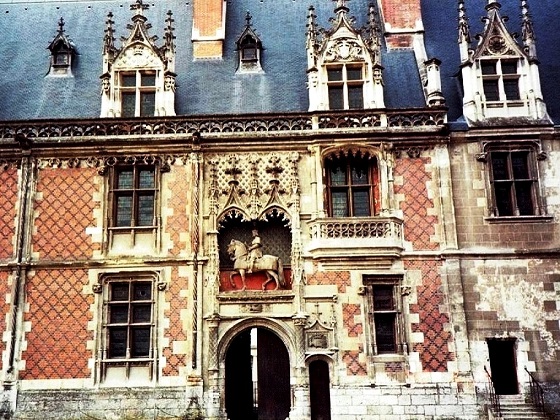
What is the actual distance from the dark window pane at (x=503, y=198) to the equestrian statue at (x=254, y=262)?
5854 millimetres

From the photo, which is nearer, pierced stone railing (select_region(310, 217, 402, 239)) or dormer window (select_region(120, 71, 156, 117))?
pierced stone railing (select_region(310, 217, 402, 239))

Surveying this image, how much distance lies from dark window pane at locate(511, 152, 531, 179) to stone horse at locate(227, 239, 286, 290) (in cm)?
660

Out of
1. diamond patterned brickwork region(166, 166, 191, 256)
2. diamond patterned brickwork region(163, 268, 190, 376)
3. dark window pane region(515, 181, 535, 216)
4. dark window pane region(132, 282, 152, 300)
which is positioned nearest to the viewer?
diamond patterned brickwork region(163, 268, 190, 376)

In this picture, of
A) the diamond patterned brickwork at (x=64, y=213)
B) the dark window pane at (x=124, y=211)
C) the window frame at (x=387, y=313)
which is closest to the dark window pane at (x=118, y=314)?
the diamond patterned brickwork at (x=64, y=213)

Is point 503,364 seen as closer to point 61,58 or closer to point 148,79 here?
point 148,79

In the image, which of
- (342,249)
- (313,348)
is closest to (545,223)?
(342,249)

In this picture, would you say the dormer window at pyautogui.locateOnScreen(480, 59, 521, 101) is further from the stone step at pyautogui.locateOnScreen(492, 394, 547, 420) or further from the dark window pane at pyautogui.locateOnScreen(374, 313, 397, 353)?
the stone step at pyautogui.locateOnScreen(492, 394, 547, 420)

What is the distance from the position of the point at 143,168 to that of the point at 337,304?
6.21 m

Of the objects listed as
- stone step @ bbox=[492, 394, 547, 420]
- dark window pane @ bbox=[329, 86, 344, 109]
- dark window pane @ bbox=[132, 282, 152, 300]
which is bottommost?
stone step @ bbox=[492, 394, 547, 420]

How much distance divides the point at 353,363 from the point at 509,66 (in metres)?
9.16

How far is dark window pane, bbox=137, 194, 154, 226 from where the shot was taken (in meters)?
16.2

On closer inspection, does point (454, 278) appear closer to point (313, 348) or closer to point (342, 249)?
point (342, 249)

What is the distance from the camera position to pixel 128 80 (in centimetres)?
1738

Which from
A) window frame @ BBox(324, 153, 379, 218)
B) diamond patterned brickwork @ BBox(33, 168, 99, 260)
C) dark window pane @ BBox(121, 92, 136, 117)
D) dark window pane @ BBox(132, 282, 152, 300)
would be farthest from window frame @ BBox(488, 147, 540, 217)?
diamond patterned brickwork @ BBox(33, 168, 99, 260)
